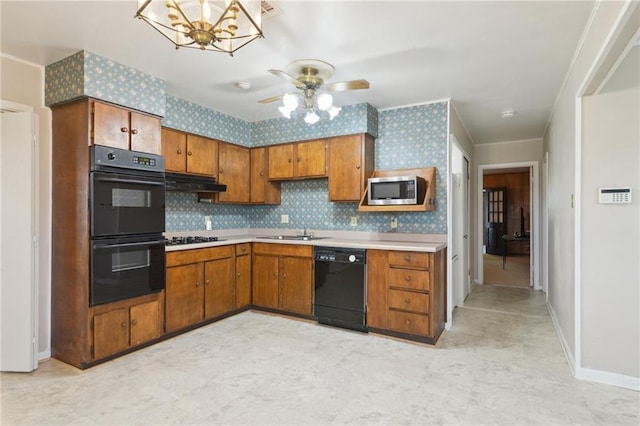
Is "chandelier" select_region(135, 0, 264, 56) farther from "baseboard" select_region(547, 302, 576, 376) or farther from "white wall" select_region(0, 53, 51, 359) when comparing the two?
"baseboard" select_region(547, 302, 576, 376)

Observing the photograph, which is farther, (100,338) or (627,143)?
(100,338)

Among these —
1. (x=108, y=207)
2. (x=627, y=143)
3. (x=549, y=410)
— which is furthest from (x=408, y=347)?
(x=108, y=207)

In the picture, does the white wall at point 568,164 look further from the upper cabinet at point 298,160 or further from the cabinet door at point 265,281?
the cabinet door at point 265,281

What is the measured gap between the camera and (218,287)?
3.98m

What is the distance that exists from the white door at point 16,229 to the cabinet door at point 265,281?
221 cm

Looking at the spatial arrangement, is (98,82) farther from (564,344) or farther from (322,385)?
(564,344)

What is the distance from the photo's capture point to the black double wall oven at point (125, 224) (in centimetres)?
285

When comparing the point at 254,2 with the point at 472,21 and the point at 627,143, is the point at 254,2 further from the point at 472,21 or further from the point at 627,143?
the point at 627,143

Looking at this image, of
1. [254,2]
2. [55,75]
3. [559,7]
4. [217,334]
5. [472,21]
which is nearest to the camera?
[254,2]

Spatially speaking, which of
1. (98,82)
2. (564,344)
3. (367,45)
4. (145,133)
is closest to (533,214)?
(564,344)

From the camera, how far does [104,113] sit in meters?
2.91

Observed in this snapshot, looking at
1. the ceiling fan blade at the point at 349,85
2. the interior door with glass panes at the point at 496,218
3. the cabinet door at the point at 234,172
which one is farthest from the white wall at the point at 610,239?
the interior door with glass panes at the point at 496,218

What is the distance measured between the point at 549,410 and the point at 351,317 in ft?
6.25

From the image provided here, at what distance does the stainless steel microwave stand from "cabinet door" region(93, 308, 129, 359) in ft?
8.94
